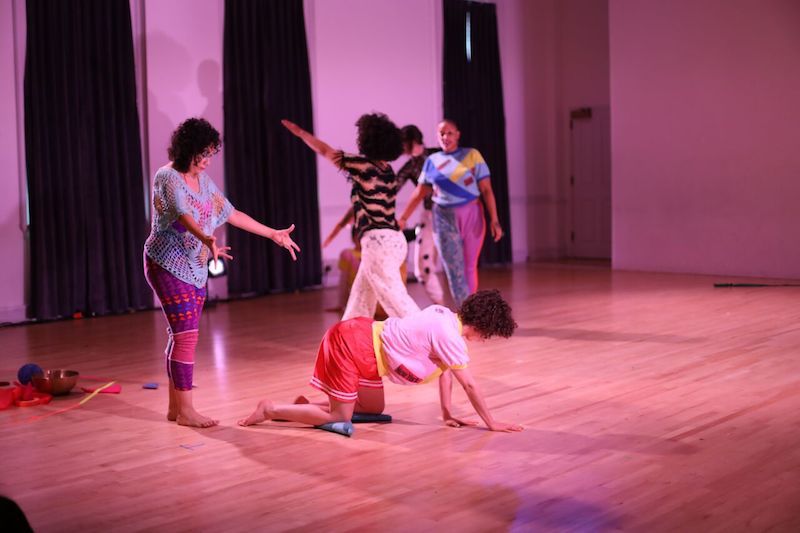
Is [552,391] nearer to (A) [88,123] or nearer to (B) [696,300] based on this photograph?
(B) [696,300]

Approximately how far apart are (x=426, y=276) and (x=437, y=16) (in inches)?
197

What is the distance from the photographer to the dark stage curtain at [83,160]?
8.12 metres

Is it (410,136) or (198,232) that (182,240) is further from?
(410,136)

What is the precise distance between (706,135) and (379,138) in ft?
21.5

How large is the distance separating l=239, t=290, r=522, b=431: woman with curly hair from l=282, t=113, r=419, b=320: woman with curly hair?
2.73ft

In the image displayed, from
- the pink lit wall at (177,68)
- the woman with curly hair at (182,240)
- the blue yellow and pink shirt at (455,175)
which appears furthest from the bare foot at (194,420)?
the pink lit wall at (177,68)

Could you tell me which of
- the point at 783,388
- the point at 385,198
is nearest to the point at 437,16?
the point at 385,198

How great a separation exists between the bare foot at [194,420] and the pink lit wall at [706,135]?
7.56 m

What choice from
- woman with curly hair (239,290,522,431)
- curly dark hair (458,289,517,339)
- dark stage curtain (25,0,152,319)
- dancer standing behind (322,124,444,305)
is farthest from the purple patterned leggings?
dark stage curtain (25,0,152,319)

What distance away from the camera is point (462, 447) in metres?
4.11

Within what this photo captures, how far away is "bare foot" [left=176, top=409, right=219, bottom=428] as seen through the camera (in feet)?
15.0

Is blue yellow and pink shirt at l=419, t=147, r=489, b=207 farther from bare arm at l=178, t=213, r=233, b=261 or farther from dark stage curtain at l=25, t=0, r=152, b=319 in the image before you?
dark stage curtain at l=25, t=0, r=152, b=319

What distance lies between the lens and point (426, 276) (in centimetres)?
769

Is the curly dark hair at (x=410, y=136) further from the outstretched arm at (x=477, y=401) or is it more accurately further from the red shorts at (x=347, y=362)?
the outstretched arm at (x=477, y=401)
